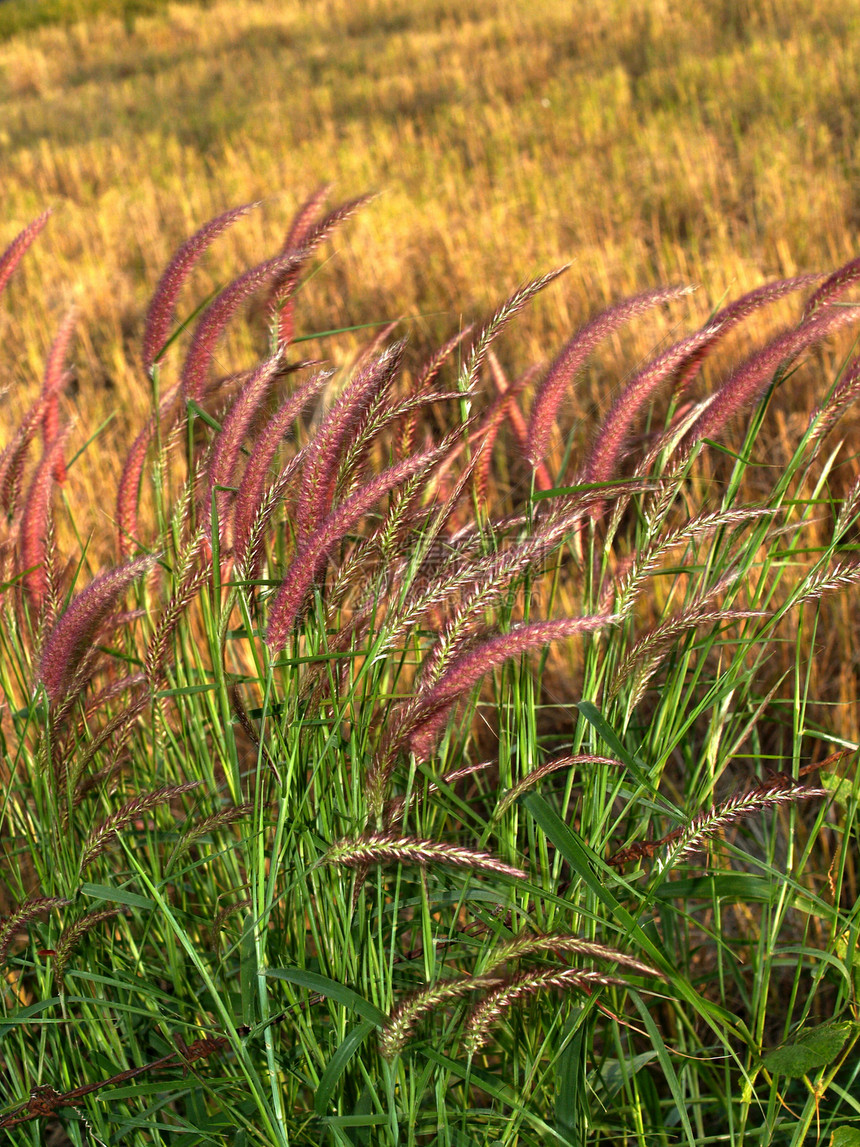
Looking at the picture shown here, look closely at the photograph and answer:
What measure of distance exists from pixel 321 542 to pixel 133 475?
23.6 inches

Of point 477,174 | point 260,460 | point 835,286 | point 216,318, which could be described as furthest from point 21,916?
point 477,174

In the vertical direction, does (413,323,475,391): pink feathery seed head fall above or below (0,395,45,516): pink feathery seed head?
above

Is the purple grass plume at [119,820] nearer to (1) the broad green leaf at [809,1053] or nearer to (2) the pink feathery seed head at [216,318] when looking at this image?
(2) the pink feathery seed head at [216,318]

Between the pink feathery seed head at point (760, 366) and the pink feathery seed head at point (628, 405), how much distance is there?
0.23 ft

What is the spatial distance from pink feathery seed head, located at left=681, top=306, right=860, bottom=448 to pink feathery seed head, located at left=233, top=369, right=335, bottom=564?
436mm

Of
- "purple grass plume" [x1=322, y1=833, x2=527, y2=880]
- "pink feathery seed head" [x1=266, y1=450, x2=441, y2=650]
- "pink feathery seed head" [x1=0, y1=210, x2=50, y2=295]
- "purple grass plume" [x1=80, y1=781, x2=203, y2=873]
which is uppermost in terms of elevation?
"pink feathery seed head" [x1=0, y1=210, x2=50, y2=295]

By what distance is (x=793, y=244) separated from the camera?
15.1ft

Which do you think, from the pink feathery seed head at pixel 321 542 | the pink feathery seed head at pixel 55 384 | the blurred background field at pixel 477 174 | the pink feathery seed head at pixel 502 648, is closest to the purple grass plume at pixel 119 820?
the pink feathery seed head at pixel 321 542

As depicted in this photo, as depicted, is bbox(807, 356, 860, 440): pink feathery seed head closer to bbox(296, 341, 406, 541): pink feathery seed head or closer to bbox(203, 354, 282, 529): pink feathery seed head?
bbox(296, 341, 406, 541): pink feathery seed head

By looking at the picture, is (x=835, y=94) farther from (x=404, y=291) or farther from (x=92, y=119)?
(x=92, y=119)

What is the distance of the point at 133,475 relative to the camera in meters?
1.42

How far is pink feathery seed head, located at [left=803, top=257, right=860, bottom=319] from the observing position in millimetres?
1120

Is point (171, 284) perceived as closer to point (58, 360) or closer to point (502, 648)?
point (58, 360)

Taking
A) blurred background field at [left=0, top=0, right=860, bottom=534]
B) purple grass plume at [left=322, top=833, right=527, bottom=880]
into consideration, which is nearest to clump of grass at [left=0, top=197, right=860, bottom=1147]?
purple grass plume at [left=322, top=833, right=527, bottom=880]
